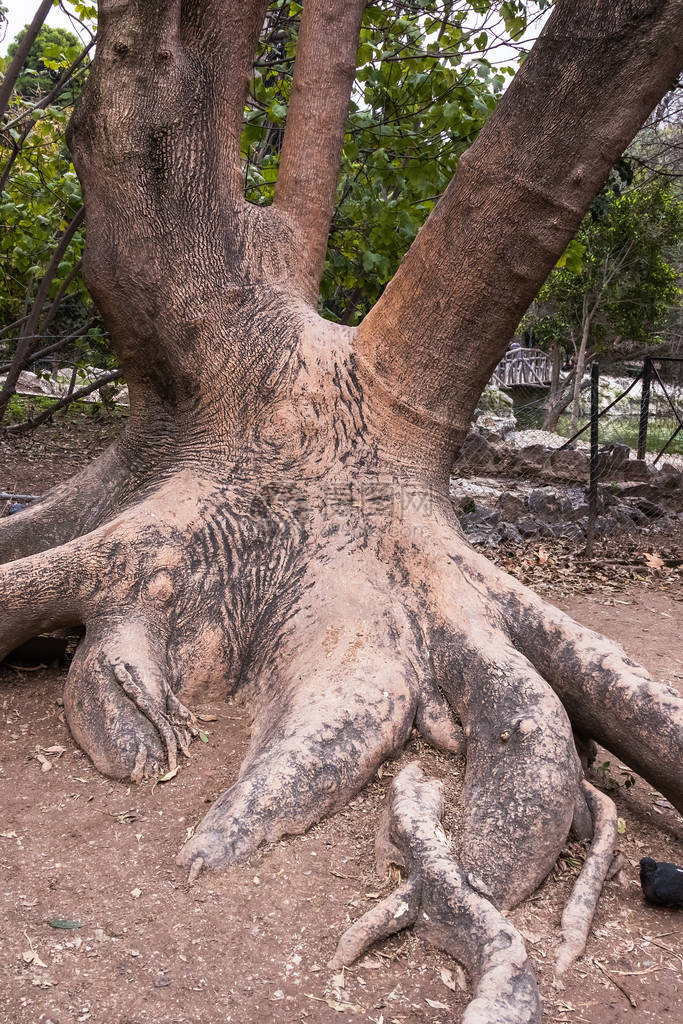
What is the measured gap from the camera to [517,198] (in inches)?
132

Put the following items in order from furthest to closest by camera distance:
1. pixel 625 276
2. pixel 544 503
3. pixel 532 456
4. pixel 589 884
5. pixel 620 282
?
1. pixel 620 282
2. pixel 625 276
3. pixel 532 456
4. pixel 544 503
5. pixel 589 884

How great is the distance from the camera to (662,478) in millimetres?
10266

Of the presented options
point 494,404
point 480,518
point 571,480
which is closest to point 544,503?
point 480,518

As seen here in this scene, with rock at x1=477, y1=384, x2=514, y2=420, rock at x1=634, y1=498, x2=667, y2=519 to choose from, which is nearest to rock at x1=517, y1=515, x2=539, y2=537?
rock at x1=634, y1=498, x2=667, y2=519

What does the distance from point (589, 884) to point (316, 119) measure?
399 centimetres

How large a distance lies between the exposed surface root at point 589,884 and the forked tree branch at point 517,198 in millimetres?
1729

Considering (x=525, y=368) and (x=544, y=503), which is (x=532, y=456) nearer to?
(x=544, y=503)

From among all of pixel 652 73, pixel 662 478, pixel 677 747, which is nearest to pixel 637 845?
pixel 677 747

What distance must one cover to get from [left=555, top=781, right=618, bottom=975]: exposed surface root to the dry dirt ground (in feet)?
0.14

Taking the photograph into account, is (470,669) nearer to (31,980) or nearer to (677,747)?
(677,747)

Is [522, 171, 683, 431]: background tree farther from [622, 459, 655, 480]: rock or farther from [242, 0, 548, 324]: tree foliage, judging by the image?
[242, 0, 548, 324]: tree foliage

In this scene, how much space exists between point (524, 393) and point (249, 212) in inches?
937

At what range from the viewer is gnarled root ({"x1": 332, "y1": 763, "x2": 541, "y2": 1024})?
2.08 meters

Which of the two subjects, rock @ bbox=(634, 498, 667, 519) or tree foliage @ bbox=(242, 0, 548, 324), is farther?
rock @ bbox=(634, 498, 667, 519)
